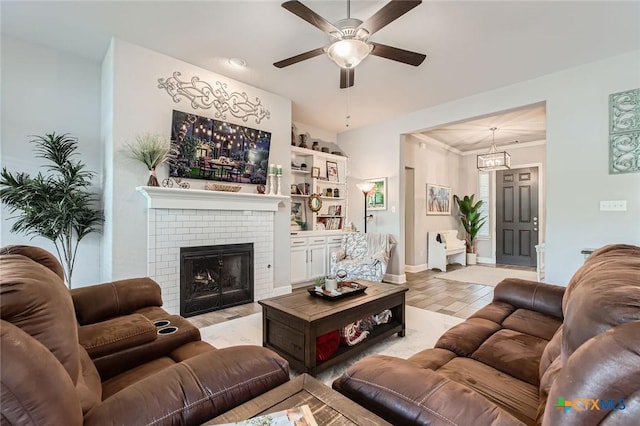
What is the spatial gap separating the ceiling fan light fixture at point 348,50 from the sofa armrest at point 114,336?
224 centimetres

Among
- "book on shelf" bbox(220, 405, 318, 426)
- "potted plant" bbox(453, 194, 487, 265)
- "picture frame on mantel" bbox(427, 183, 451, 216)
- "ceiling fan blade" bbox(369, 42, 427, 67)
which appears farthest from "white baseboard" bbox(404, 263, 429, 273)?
"book on shelf" bbox(220, 405, 318, 426)

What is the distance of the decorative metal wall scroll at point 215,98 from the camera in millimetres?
3374

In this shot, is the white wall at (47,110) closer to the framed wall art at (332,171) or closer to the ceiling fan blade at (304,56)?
the ceiling fan blade at (304,56)

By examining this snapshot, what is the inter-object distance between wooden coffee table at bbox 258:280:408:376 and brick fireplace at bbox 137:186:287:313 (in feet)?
5.10

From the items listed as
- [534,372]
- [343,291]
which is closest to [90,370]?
[343,291]

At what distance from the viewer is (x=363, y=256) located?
4.85 meters

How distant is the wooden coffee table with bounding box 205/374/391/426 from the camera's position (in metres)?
0.88

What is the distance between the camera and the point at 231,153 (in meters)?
3.81

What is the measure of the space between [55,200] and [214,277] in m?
1.75

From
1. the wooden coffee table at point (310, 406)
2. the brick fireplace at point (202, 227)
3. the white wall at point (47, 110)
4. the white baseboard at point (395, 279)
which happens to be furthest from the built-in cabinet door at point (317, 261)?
the wooden coffee table at point (310, 406)

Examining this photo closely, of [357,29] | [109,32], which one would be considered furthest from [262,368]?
[109,32]

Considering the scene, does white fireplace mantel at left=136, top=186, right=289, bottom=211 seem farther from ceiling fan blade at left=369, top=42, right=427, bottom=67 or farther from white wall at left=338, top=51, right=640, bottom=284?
white wall at left=338, top=51, right=640, bottom=284

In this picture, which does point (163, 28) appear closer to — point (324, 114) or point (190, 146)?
point (190, 146)

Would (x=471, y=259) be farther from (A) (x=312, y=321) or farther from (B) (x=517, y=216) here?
(A) (x=312, y=321)
